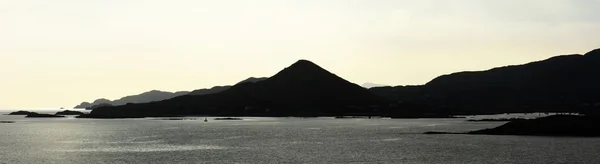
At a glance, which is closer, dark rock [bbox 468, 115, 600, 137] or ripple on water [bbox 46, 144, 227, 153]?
ripple on water [bbox 46, 144, 227, 153]

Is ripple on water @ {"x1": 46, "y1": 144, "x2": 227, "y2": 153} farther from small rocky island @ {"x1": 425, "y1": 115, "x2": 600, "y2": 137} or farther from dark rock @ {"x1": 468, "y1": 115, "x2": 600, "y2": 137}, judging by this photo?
A: dark rock @ {"x1": 468, "y1": 115, "x2": 600, "y2": 137}

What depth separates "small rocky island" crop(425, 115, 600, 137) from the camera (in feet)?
476

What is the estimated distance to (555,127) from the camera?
496 ft

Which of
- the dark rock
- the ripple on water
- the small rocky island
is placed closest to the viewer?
the ripple on water

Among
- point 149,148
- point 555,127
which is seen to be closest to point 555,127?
point 555,127

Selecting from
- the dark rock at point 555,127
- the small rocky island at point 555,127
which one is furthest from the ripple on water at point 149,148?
the dark rock at point 555,127

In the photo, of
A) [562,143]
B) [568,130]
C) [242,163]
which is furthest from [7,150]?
[568,130]

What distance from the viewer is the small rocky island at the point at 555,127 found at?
476ft

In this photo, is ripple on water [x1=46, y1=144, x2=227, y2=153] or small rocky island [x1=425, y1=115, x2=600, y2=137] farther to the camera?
small rocky island [x1=425, y1=115, x2=600, y2=137]

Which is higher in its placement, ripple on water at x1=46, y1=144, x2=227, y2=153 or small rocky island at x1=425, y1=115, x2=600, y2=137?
small rocky island at x1=425, y1=115, x2=600, y2=137

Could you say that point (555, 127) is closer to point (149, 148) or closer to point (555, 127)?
point (555, 127)

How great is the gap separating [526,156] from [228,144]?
6039 cm

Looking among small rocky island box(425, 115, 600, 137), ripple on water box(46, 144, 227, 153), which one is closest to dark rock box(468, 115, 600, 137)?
small rocky island box(425, 115, 600, 137)

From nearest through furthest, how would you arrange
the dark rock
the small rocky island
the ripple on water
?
the ripple on water
the small rocky island
the dark rock
